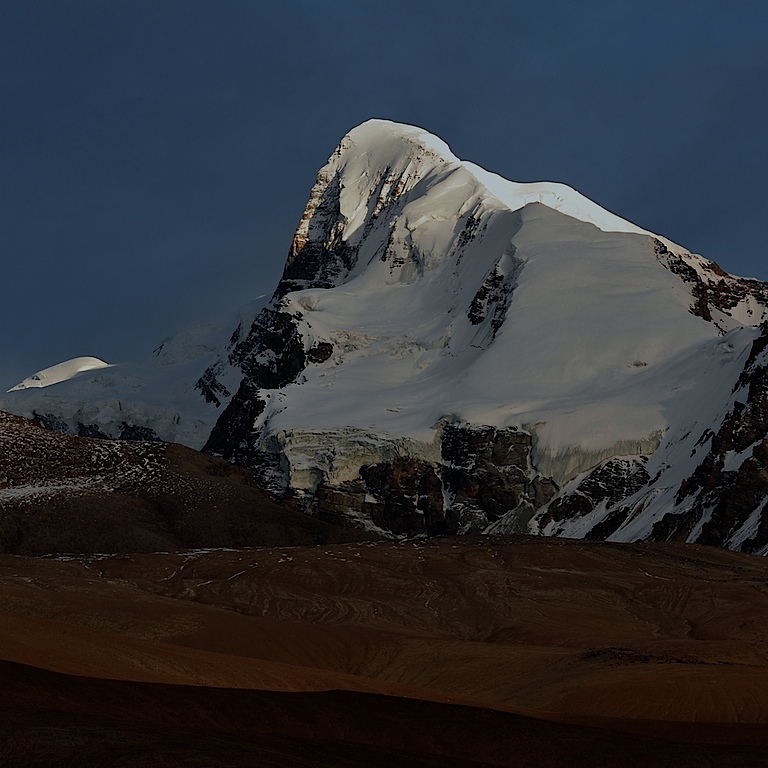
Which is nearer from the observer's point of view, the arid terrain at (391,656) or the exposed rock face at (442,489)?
the arid terrain at (391,656)

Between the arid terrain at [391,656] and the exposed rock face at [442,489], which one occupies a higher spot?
the exposed rock face at [442,489]

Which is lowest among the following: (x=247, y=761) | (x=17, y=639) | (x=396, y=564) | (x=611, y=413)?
(x=247, y=761)

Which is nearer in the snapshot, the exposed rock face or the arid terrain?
the arid terrain

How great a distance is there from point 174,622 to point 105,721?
43.5m

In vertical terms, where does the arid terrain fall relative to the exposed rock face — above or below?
below

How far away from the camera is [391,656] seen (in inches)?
2908

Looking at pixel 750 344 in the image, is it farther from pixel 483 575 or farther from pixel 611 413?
pixel 483 575

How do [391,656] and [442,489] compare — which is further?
[442,489]

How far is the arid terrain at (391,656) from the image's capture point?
1443 inches

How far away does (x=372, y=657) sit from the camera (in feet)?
242

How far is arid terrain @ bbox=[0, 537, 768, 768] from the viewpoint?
120 feet

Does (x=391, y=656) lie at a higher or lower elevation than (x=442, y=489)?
lower

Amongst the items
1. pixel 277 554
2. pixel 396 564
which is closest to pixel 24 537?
pixel 277 554

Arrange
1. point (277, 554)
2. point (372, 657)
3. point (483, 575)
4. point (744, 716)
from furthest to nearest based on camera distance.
A: point (277, 554) < point (483, 575) < point (372, 657) < point (744, 716)
